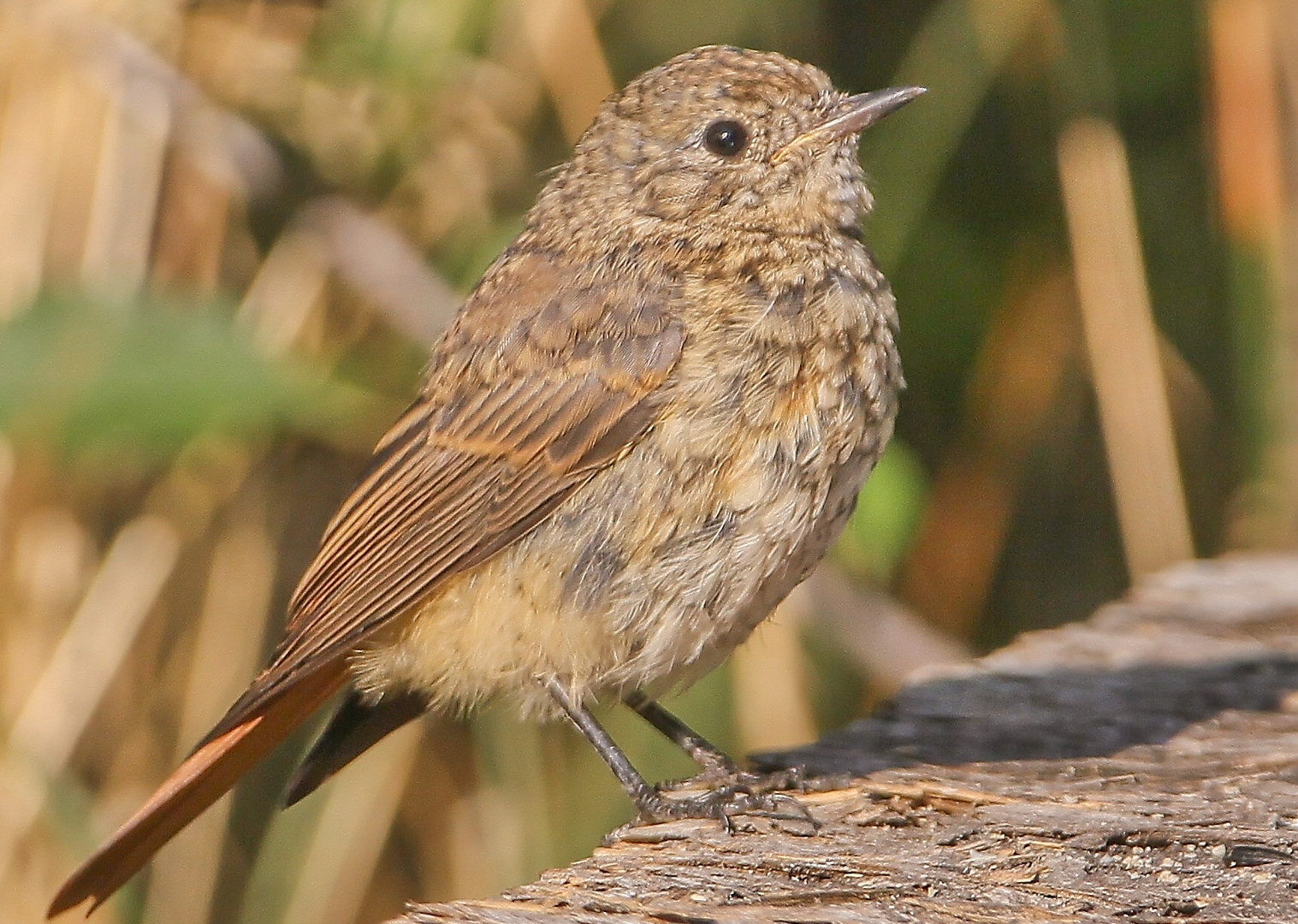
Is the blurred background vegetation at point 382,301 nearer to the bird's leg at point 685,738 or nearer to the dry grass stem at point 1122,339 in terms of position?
the dry grass stem at point 1122,339

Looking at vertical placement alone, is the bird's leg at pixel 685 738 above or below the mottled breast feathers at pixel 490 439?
below

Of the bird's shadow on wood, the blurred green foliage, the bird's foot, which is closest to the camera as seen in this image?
the bird's foot

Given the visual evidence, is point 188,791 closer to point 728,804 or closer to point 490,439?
point 490,439

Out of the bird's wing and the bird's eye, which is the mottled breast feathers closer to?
the bird's wing

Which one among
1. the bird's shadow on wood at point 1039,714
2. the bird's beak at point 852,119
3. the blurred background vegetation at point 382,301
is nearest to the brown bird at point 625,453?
the bird's beak at point 852,119

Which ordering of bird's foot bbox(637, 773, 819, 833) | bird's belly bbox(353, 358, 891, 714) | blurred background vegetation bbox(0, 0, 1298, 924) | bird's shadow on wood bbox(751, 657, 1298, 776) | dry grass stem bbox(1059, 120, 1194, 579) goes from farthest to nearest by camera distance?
dry grass stem bbox(1059, 120, 1194, 579)
blurred background vegetation bbox(0, 0, 1298, 924)
bird's shadow on wood bbox(751, 657, 1298, 776)
bird's belly bbox(353, 358, 891, 714)
bird's foot bbox(637, 773, 819, 833)

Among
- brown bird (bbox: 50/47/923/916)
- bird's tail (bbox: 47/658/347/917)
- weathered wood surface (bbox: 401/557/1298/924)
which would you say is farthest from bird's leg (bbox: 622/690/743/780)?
bird's tail (bbox: 47/658/347/917)

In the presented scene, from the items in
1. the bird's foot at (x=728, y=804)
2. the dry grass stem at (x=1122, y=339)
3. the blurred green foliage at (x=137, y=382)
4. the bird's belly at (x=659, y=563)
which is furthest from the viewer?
the dry grass stem at (x=1122, y=339)
